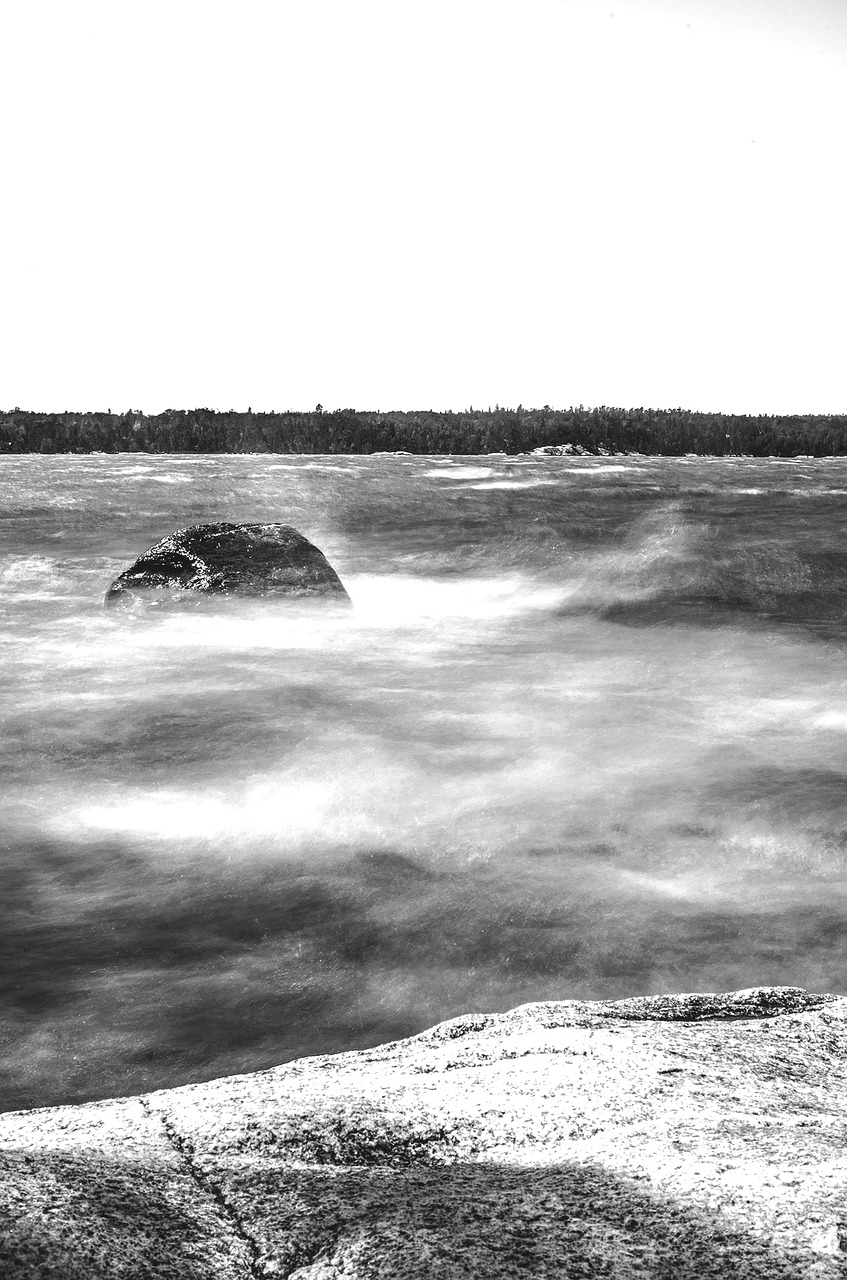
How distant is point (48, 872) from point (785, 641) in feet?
39.2

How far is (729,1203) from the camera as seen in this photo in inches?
73.2

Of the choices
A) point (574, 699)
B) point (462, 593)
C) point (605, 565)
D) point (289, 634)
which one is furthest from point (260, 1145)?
point (605, 565)

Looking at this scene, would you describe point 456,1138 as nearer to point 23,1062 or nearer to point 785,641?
point 23,1062

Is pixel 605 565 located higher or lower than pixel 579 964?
higher

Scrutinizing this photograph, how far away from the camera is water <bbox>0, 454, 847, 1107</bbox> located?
4969mm

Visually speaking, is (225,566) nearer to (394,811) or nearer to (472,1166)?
(394,811)

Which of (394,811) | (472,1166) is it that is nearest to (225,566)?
(394,811)

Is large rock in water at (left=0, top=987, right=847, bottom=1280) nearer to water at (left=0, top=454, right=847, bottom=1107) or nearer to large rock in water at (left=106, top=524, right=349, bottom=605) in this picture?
water at (left=0, top=454, right=847, bottom=1107)

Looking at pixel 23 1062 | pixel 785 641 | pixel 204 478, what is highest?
pixel 204 478

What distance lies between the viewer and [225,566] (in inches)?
586

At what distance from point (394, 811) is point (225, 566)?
833 centimetres

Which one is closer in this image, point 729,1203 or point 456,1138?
point 729,1203

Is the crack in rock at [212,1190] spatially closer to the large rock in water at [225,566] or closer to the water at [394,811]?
the water at [394,811]

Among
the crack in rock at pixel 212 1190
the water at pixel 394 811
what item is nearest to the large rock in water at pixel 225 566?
the water at pixel 394 811
